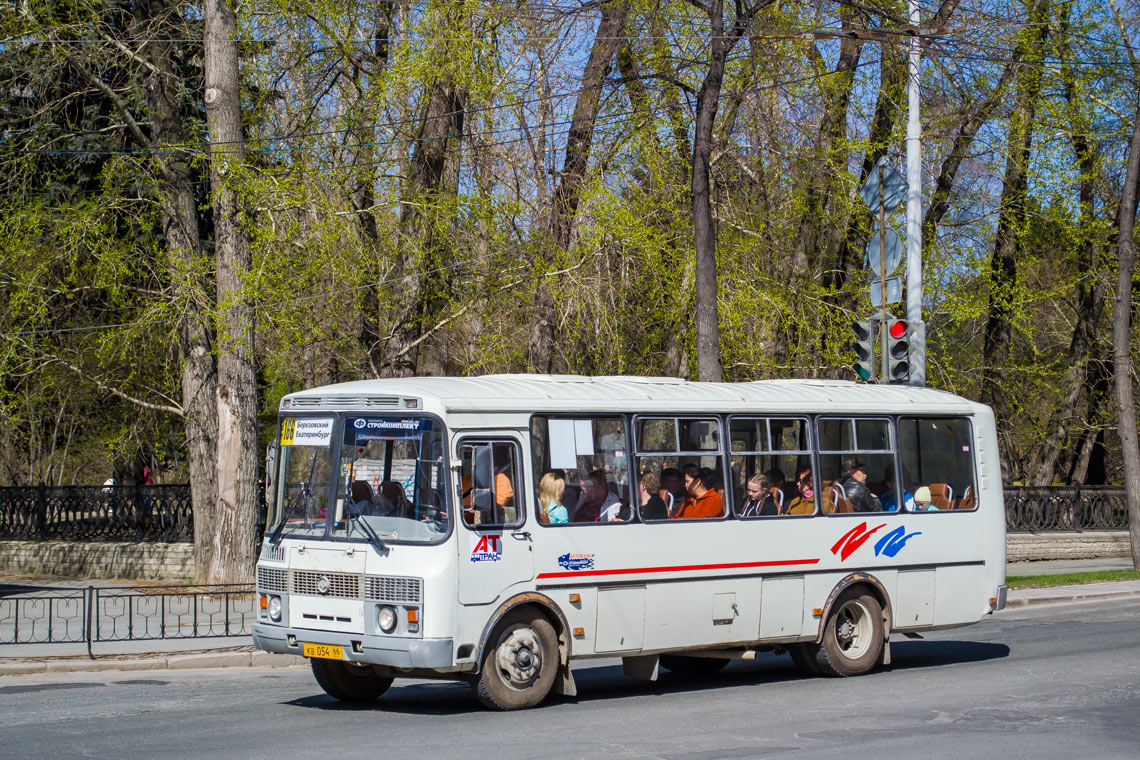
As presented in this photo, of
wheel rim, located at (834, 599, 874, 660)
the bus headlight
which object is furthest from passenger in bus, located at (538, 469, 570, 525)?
wheel rim, located at (834, 599, 874, 660)

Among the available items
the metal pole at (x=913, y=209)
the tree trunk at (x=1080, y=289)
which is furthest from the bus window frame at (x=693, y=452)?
the tree trunk at (x=1080, y=289)

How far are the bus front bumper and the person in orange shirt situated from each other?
9.59ft

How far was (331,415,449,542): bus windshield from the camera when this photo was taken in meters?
10.6

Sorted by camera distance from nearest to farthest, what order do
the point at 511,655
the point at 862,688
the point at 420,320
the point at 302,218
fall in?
the point at 511,655
the point at 862,688
the point at 302,218
the point at 420,320

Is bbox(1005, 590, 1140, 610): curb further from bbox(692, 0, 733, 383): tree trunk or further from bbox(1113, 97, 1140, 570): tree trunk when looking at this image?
bbox(692, 0, 733, 383): tree trunk

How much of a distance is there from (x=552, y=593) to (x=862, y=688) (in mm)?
3419

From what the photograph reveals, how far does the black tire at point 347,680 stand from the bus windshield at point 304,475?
1248mm

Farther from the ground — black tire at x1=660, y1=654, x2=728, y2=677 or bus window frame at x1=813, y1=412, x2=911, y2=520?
bus window frame at x1=813, y1=412, x2=911, y2=520

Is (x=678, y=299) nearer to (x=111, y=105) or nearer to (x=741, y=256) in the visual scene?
(x=741, y=256)

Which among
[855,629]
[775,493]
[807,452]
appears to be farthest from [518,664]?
[855,629]

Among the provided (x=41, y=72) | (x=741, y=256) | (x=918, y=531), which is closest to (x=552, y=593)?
(x=918, y=531)

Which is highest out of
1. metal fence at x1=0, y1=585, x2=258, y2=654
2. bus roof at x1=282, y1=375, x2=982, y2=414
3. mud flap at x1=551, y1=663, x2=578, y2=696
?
bus roof at x1=282, y1=375, x2=982, y2=414

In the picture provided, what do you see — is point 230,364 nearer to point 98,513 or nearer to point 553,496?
point 98,513

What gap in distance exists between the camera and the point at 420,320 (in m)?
23.9
